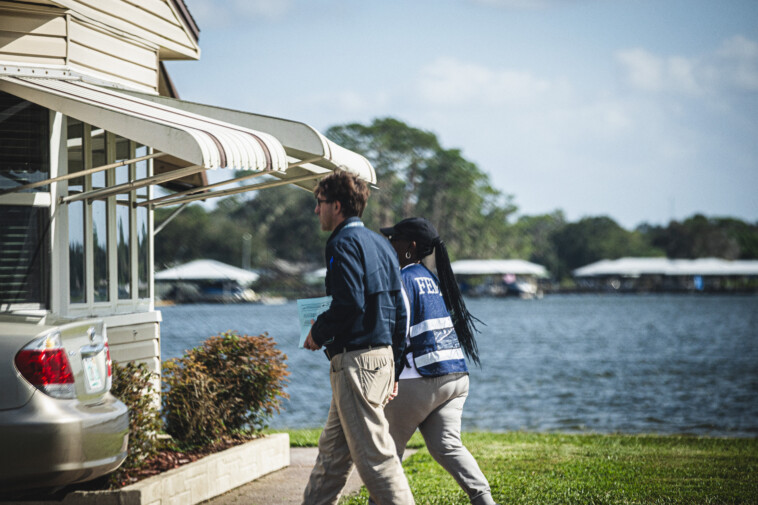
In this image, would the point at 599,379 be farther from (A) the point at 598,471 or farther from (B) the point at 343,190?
(B) the point at 343,190

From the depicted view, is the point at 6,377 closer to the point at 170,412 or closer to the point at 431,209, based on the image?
the point at 170,412

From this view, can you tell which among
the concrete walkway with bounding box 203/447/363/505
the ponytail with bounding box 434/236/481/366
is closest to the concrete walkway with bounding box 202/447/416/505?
the concrete walkway with bounding box 203/447/363/505

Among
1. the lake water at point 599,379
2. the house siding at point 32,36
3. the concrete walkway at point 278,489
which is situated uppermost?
the house siding at point 32,36

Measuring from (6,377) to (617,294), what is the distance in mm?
127987

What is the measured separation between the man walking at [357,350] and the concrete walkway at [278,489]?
190 cm

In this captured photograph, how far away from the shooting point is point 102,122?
20.0 feet

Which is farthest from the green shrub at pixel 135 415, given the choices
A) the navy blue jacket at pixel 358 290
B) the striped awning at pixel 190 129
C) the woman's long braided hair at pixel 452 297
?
the woman's long braided hair at pixel 452 297


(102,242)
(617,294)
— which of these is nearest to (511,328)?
(102,242)

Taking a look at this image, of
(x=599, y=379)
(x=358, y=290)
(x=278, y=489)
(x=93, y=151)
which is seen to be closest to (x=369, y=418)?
(x=358, y=290)

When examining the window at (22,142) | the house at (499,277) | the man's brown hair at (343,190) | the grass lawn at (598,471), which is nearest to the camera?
the man's brown hair at (343,190)

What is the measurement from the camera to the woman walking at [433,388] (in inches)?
208

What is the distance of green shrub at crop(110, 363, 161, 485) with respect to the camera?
603 cm

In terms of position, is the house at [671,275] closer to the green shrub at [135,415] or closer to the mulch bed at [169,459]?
the mulch bed at [169,459]

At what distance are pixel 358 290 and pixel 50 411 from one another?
1.61 m
